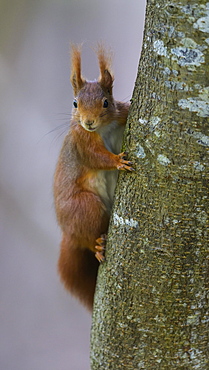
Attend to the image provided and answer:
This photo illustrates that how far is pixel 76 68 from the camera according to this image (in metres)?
1.81

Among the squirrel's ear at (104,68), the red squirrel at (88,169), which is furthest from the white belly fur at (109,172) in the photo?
the squirrel's ear at (104,68)

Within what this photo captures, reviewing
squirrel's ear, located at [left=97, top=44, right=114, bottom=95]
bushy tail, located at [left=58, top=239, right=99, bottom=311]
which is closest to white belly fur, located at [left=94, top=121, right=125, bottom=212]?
squirrel's ear, located at [left=97, top=44, right=114, bottom=95]

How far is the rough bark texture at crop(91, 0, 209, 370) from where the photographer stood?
1.24 meters

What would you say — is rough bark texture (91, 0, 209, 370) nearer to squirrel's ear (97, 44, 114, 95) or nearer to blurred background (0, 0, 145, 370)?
squirrel's ear (97, 44, 114, 95)

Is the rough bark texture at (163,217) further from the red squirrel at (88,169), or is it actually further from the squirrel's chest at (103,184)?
the squirrel's chest at (103,184)

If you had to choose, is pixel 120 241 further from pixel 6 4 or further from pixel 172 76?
pixel 6 4

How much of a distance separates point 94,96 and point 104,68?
0.41ft

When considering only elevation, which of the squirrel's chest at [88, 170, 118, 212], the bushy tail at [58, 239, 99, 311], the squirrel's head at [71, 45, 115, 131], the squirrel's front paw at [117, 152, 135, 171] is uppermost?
the squirrel's head at [71, 45, 115, 131]

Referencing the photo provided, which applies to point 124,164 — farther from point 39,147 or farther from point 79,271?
point 39,147

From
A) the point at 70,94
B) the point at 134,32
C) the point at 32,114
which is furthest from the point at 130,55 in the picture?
the point at 32,114

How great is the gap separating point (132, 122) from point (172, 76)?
194mm

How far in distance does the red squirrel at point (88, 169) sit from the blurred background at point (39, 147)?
3.49ft

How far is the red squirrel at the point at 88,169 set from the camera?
1.76m

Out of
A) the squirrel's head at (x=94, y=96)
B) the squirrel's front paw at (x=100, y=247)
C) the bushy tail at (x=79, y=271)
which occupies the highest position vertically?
the squirrel's head at (x=94, y=96)
